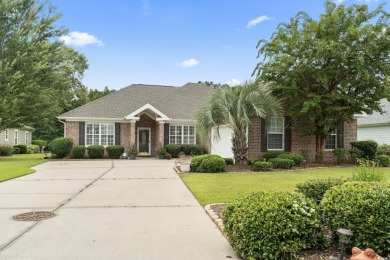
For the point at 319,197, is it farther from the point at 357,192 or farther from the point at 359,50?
the point at 359,50

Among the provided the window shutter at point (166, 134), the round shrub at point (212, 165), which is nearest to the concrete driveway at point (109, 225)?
the round shrub at point (212, 165)

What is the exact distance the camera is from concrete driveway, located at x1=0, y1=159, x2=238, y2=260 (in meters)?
4.27

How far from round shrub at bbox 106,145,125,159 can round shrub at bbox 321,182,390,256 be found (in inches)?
751

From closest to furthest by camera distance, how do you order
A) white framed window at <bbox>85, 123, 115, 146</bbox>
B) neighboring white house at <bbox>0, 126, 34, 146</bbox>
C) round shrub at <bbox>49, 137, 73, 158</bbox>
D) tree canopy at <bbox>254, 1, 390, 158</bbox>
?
tree canopy at <bbox>254, 1, 390, 158</bbox>, round shrub at <bbox>49, 137, 73, 158</bbox>, white framed window at <bbox>85, 123, 115, 146</bbox>, neighboring white house at <bbox>0, 126, 34, 146</bbox>

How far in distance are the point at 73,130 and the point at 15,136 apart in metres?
17.5

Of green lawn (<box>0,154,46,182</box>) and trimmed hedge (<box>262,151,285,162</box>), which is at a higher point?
trimmed hedge (<box>262,151,285,162</box>)

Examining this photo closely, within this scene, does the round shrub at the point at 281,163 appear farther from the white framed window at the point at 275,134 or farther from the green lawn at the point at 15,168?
the green lawn at the point at 15,168

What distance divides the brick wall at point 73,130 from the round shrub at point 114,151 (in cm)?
243

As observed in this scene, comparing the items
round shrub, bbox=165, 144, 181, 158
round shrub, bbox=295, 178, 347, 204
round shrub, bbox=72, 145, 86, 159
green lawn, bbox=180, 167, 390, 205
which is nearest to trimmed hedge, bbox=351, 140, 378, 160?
green lawn, bbox=180, 167, 390, 205

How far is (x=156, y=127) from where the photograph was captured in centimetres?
2428

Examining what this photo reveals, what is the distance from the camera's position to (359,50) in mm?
14703

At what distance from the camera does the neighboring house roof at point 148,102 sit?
23.0 meters

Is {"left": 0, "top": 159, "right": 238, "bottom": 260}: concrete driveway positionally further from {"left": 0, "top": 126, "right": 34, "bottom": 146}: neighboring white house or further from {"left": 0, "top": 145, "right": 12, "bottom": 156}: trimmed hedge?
{"left": 0, "top": 126, "right": 34, "bottom": 146}: neighboring white house

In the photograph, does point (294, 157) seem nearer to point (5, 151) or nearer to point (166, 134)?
point (166, 134)
